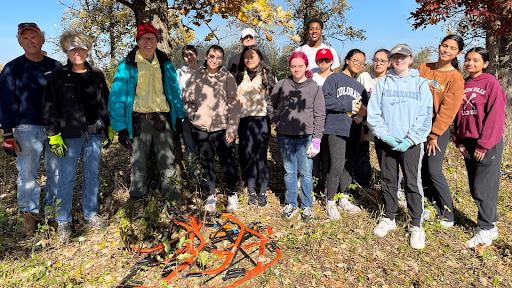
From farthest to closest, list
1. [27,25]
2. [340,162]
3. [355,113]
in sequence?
[340,162], [355,113], [27,25]

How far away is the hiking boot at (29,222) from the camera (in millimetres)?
3807

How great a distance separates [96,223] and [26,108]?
1.68 metres

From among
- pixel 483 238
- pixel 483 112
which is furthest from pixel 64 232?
pixel 483 112

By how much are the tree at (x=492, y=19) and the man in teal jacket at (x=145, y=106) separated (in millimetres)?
5621

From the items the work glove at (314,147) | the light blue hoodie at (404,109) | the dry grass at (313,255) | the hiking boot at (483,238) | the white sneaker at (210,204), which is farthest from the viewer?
the white sneaker at (210,204)

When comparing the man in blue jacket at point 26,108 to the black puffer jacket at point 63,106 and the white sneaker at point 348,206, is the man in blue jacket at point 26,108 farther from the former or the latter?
the white sneaker at point 348,206

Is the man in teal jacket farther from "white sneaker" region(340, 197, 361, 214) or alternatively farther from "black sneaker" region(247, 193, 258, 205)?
"white sneaker" region(340, 197, 361, 214)

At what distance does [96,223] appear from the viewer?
4.02 m

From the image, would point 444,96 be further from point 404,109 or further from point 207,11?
point 207,11

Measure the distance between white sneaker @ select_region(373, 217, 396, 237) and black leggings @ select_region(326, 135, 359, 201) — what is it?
28.3 inches

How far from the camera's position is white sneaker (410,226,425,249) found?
360cm

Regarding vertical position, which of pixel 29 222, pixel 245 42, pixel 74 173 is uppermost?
pixel 245 42

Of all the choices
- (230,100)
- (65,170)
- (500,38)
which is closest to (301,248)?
(230,100)

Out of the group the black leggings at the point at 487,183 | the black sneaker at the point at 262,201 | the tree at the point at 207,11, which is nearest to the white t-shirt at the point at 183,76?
the tree at the point at 207,11
